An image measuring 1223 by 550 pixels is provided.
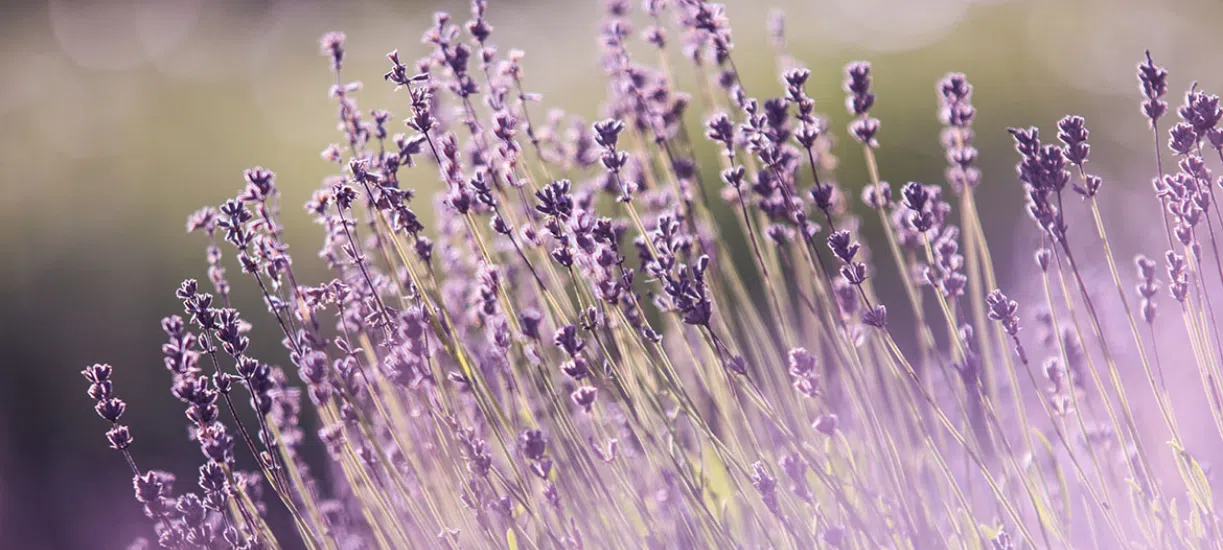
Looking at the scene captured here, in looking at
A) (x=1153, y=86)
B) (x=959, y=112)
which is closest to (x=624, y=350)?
(x=959, y=112)

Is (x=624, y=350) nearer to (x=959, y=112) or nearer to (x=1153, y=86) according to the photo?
(x=959, y=112)

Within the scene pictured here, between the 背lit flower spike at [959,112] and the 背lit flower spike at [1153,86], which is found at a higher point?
the 背lit flower spike at [959,112]

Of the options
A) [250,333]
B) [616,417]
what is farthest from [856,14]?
[616,417]

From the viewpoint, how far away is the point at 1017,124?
4898 millimetres

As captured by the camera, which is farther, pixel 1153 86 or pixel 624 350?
pixel 624 350

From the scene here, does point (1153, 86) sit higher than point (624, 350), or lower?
higher

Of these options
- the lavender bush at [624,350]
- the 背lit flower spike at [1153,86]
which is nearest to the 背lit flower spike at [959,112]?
the lavender bush at [624,350]

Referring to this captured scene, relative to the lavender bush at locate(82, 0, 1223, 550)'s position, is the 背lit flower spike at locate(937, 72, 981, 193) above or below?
above

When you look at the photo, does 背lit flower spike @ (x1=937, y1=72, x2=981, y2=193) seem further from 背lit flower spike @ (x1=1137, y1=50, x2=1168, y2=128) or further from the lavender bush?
背lit flower spike @ (x1=1137, y1=50, x2=1168, y2=128)

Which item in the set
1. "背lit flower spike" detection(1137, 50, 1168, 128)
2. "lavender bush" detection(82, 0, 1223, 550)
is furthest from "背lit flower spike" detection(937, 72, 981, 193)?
"背lit flower spike" detection(1137, 50, 1168, 128)

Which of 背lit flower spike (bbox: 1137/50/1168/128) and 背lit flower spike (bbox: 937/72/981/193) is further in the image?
背lit flower spike (bbox: 937/72/981/193)

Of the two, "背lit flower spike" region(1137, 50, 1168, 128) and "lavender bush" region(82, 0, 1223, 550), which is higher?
"背lit flower spike" region(1137, 50, 1168, 128)

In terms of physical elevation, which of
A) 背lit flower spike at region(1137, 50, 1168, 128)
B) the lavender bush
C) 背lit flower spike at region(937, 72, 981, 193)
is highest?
背lit flower spike at region(937, 72, 981, 193)

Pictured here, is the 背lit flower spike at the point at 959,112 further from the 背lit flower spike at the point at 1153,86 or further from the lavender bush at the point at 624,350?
the 背lit flower spike at the point at 1153,86
